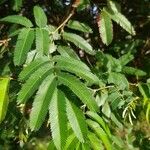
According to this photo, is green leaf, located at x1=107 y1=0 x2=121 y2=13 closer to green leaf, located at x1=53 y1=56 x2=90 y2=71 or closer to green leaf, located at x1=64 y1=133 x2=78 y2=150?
green leaf, located at x1=53 y1=56 x2=90 y2=71

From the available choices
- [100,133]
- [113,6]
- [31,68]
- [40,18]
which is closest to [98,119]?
[100,133]

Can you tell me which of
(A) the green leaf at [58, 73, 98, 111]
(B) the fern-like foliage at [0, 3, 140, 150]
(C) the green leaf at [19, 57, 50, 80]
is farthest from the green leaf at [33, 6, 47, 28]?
(A) the green leaf at [58, 73, 98, 111]

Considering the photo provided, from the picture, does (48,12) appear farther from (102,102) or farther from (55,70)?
(55,70)

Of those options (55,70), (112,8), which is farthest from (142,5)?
(55,70)

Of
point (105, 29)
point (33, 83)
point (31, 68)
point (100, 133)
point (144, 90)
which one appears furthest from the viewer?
point (105, 29)

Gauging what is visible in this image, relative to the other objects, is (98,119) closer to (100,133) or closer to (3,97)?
(100,133)

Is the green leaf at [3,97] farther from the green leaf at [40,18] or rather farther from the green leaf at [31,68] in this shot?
the green leaf at [40,18]

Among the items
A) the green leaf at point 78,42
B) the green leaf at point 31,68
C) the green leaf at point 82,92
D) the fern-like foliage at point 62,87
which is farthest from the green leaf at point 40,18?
the green leaf at point 82,92
